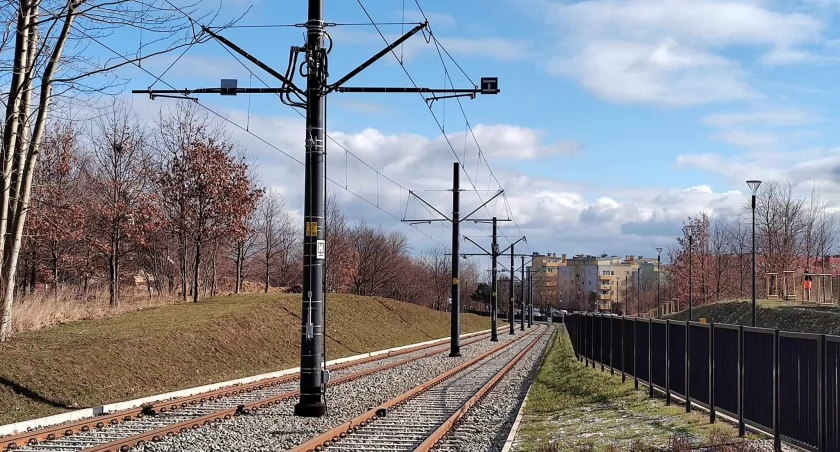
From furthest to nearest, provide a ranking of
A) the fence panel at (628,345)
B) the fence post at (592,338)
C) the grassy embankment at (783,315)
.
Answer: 1. the grassy embankment at (783,315)
2. the fence post at (592,338)
3. the fence panel at (628,345)

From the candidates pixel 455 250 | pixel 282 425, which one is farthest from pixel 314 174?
pixel 455 250

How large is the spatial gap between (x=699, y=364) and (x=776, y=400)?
4.21m

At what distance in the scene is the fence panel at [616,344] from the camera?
24766mm

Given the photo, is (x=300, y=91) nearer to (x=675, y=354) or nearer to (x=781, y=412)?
(x=675, y=354)

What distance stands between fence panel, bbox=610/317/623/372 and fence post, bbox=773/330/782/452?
43.5 feet

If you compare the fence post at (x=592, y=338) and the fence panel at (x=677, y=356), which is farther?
the fence post at (x=592, y=338)

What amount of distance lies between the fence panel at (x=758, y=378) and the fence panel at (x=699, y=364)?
88.1 inches

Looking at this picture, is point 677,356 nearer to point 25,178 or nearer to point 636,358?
point 636,358

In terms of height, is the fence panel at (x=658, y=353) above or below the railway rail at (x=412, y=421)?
above

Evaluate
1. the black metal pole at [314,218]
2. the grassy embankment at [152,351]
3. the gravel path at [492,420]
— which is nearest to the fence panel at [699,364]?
the gravel path at [492,420]

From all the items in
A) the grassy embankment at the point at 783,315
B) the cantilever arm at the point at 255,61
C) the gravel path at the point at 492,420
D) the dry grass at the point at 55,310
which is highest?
the cantilever arm at the point at 255,61

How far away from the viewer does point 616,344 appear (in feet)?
82.6

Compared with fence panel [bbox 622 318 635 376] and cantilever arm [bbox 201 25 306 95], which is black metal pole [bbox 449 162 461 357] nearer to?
fence panel [bbox 622 318 635 376]

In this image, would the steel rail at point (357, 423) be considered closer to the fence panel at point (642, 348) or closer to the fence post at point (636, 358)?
the fence post at point (636, 358)
